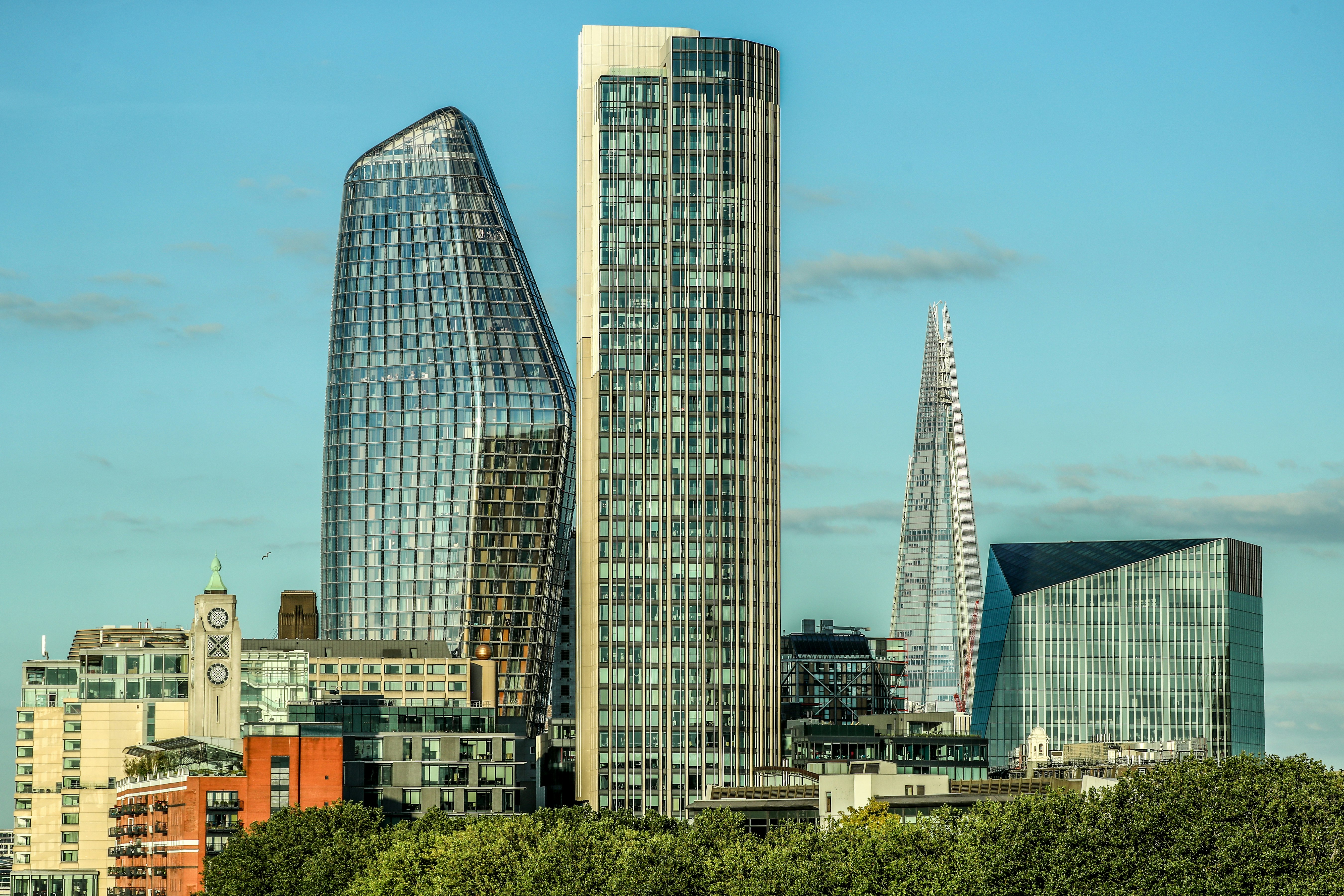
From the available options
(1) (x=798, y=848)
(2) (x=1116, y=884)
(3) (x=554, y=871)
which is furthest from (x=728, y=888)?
(2) (x=1116, y=884)

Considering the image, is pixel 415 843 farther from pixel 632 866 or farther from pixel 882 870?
pixel 882 870

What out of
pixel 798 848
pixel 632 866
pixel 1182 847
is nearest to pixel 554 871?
pixel 632 866

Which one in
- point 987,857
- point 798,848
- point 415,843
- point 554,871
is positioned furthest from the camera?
point 415,843

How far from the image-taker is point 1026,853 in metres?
146

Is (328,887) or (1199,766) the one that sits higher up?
(1199,766)

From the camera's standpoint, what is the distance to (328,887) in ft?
642

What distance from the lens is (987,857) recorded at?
14600 centimetres

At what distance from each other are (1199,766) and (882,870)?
22.0m

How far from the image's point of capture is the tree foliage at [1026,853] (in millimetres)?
137750

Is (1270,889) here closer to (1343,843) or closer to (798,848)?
(1343,843)

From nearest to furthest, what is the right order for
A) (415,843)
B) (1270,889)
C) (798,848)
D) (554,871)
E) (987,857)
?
(1270,889), (987,857), (798,848), (554,871), (415,843)

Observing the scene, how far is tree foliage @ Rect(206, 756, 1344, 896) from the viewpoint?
137750mm

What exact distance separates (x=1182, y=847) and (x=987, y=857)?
12957 mm

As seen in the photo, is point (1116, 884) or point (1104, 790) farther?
point (1104, 790)
